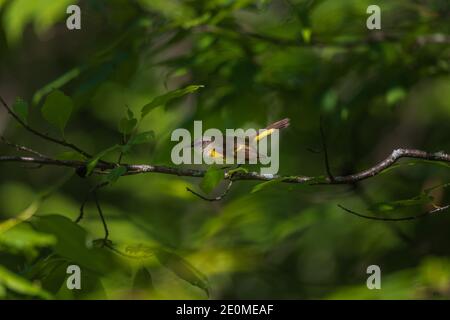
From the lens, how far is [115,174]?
1619 mm

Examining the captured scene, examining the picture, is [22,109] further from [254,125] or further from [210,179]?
[254,125]

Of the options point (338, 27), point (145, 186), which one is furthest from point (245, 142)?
point (145, 186)

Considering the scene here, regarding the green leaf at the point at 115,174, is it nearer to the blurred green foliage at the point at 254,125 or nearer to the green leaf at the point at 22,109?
the blurred green foliage at the point at 254,125

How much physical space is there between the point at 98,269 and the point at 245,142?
0.50 metres

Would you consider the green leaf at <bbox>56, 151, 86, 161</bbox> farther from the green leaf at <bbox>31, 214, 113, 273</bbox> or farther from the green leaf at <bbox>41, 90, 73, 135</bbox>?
the green leaf at <bbox>31, 214, 113, 273</bbox>

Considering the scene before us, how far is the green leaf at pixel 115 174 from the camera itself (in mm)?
1613

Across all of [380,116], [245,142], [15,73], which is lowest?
[245,142]

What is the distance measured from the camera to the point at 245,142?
1922mm

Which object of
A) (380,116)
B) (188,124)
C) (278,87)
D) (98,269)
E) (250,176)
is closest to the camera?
(250,176)

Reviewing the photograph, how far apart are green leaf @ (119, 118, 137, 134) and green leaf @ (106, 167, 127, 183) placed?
0.12 metres

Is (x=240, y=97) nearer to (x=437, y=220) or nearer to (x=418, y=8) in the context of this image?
(x=418, y=8)

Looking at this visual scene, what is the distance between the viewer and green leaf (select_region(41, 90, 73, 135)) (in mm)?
1733

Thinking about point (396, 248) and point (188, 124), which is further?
point (396, 248)

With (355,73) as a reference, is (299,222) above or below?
below
